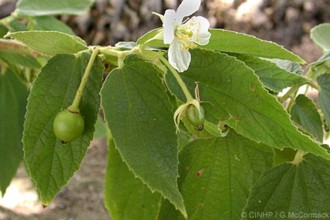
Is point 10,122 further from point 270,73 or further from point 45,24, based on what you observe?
point 270,73

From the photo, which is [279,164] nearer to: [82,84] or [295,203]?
[295,203]

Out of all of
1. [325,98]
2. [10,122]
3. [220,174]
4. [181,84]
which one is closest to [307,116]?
[325,98]

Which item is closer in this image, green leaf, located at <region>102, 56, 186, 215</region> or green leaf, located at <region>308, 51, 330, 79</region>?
green leaf, located at <region>102, 56, 186, 215</region>

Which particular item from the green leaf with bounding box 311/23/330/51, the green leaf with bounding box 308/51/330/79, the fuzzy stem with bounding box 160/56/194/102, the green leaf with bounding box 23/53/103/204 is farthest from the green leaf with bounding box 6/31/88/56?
the green leaf with bounding box 311/23/330/51

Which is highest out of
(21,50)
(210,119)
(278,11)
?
(278,11)

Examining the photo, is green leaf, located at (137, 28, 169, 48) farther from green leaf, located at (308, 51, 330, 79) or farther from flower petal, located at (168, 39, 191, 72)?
green leaf, located at (308, 51, 330, 79)

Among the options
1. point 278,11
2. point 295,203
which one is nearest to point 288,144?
point 295,203

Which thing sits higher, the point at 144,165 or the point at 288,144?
the point at 288,144
